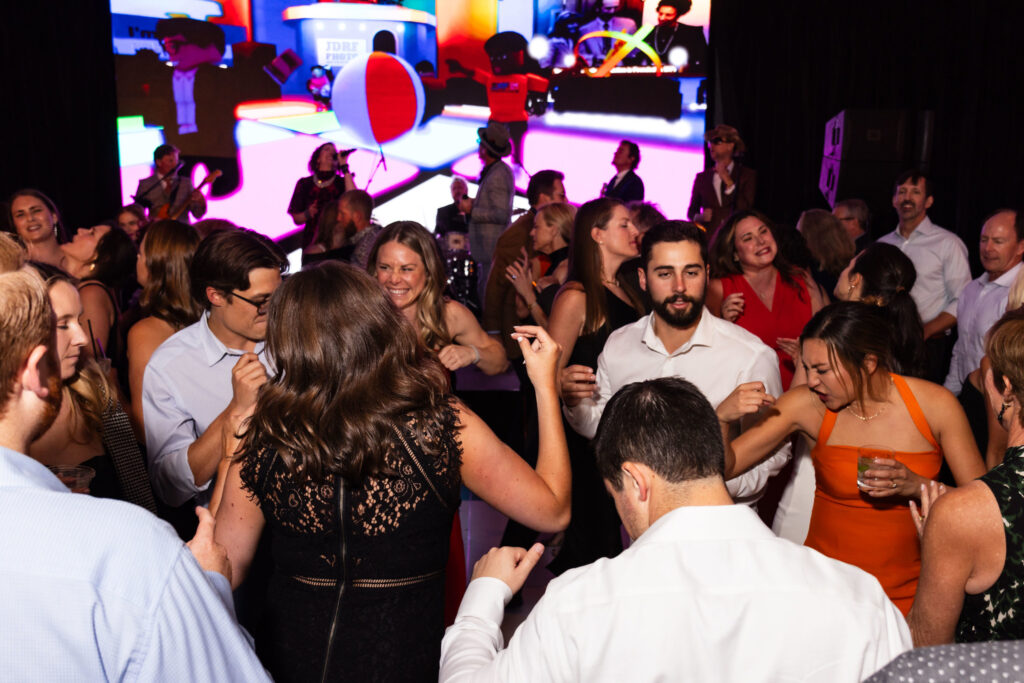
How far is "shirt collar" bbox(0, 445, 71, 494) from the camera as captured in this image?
927 millimetres

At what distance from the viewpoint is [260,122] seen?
8625 mm

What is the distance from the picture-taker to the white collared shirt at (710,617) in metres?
1.13

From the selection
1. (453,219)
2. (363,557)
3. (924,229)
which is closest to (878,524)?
(363,557)

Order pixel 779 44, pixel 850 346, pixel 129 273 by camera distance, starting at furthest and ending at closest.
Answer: pixel 779 44 → pixel 129 273 → pixel 850 346

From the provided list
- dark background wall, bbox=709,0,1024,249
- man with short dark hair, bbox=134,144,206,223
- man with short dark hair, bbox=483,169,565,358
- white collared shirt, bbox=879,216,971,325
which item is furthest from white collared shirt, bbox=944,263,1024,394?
man with short dark hair, bbox=134,144,206,223

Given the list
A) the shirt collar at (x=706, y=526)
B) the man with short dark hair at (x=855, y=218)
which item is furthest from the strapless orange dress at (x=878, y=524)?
the man with short dark hair at (x=855, y=218)

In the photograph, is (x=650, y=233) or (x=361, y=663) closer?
(x=361, y=663)

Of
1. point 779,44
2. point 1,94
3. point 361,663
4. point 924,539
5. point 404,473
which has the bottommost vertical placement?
point 361,663

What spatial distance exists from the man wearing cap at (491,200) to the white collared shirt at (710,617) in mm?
5464

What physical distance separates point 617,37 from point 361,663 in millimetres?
7514

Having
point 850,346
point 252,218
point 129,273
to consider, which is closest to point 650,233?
point 850,346

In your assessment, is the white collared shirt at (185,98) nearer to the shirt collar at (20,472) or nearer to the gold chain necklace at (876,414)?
the gold chain necklace at (876,414)

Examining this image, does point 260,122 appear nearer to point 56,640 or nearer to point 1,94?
point 1,94

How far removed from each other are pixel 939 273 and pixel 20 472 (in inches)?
188
